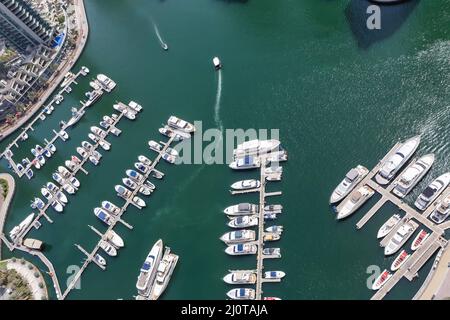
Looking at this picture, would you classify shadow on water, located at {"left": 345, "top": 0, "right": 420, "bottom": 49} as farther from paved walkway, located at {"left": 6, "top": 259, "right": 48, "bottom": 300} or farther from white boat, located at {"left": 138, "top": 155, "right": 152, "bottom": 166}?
paved walkway, located at {"left": 6, "top": 259, "right": 48, "bottom": 300}

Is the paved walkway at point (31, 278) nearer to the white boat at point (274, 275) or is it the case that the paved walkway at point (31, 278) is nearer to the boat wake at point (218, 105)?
the white boat at point (274, 275)

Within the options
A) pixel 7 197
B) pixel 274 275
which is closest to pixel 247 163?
pixel 274 275

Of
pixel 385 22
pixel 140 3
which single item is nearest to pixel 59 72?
pixel 140 3

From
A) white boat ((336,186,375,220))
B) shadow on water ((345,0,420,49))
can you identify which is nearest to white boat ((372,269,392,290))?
white boat ((336,186,375,220))

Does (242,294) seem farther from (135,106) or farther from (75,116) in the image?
(75,116)

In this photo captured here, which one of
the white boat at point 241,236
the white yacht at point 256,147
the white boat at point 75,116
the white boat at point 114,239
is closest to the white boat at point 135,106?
the white boat at point 75,116

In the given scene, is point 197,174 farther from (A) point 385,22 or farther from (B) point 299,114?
(A) point 385,22
